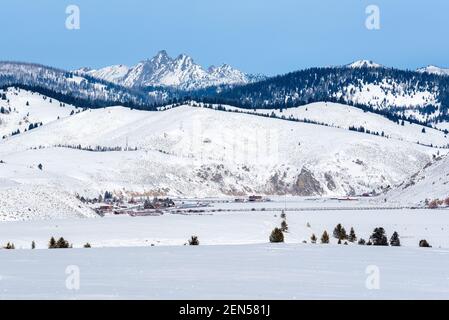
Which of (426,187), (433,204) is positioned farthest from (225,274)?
(426,187)

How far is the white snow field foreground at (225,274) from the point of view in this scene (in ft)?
84.4

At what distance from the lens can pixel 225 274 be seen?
101ft

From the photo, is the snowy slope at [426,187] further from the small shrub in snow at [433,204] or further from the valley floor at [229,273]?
the valley floor at [229,273]

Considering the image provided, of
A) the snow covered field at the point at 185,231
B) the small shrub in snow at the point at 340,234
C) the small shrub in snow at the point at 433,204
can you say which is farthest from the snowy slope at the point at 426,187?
the small shrub in snow at the point at 340,234

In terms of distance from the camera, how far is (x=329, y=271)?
32.4 meters

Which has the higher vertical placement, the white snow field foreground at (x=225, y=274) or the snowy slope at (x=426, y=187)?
the snowy slope at (x=426, y=187)

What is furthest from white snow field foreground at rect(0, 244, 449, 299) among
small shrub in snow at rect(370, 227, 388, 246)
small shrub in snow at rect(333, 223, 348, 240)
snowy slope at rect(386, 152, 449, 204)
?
snowy slope at rect(386, 152, 449, 204)

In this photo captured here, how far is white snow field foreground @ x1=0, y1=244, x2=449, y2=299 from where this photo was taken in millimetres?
25719
